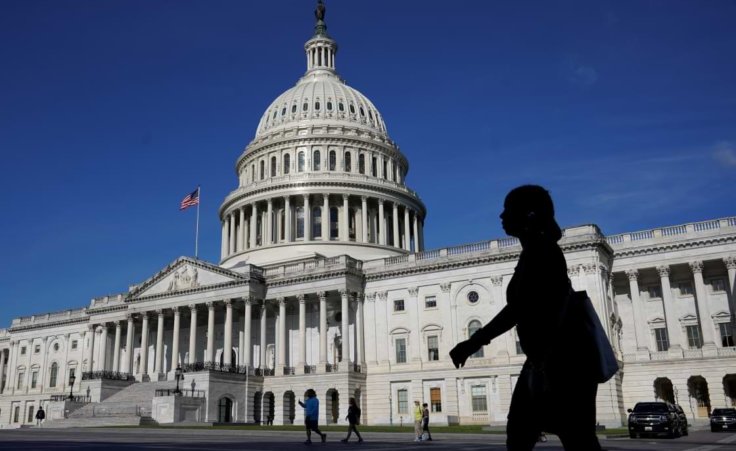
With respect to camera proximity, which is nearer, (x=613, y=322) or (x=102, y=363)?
(x=613, y=322)

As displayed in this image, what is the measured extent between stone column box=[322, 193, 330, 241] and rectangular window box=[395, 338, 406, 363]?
22.9m

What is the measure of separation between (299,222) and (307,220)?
252cm

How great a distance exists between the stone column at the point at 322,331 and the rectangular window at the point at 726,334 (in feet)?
116

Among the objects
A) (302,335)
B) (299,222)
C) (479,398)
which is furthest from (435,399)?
(299,222)

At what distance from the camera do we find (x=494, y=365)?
62.5 meters

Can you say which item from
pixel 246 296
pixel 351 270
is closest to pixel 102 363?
pixel 246 296

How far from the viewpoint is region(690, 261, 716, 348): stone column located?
59.1 metres

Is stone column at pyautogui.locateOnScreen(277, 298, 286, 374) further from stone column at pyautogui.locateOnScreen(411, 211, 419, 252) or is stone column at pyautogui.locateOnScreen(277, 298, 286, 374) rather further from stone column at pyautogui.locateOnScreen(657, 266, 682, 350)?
stone column at pyautogui.locateOnScreen(657, 266, 682, 350)

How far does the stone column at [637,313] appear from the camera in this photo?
206ft

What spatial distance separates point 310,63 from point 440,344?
63480mm

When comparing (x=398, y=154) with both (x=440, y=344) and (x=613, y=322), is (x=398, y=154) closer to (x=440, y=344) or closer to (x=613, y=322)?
(x=440, y=344)

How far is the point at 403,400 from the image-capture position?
66.1 m

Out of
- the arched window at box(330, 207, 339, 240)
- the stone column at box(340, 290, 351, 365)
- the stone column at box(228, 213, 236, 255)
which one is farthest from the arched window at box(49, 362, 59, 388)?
A: the stone column at box(340, 290, 351, 365)

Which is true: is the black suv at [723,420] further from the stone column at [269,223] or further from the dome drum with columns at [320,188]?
the stone column at [269,223]
